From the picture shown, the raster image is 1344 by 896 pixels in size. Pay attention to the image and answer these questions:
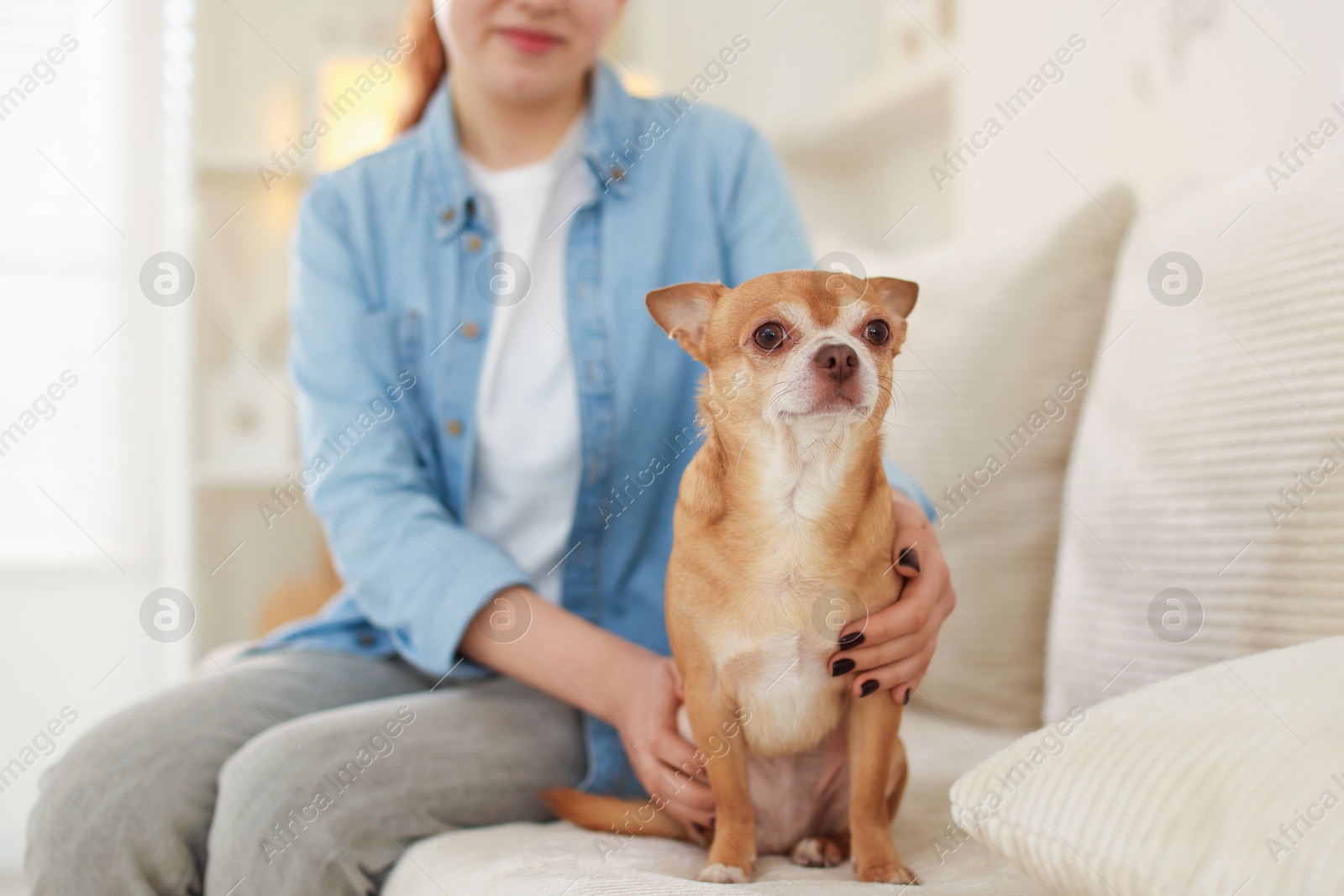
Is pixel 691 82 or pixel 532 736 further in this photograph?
pixel 691 82

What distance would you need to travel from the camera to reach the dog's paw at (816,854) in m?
0.81

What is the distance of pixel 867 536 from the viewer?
2.39 ft

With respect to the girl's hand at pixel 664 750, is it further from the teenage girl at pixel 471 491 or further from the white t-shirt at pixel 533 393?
the white t-shirt at pixel 533 393

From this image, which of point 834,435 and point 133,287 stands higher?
point 133,287

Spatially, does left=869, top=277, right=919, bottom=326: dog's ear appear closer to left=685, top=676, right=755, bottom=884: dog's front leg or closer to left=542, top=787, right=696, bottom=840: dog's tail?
left=685, top=676, right=755, bottom=884: dog's front leg

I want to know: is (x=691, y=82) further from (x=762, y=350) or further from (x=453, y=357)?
(x=762, y=350)

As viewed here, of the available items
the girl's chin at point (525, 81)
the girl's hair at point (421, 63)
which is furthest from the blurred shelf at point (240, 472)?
the girl's chin at point (525, 81)

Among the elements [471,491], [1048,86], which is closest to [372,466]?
[471,491]

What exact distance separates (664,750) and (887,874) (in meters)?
0.20

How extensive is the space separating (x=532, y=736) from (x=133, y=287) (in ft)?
6.96

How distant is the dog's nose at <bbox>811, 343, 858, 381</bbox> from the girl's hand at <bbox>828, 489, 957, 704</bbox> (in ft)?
0.54

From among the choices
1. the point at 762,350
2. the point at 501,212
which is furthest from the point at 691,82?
the point at 762,350

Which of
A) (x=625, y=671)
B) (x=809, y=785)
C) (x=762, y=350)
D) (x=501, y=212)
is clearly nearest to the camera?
(x=762, y=350)

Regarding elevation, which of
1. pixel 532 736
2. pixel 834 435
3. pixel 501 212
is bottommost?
pixel 532 736
